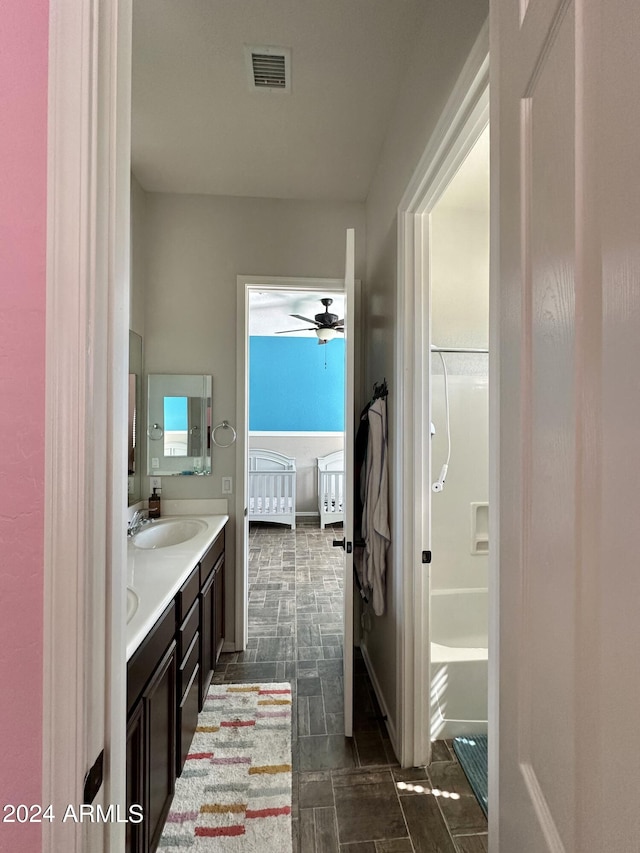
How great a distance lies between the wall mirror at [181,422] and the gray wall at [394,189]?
1.12 metres

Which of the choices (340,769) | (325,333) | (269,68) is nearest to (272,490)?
(325,333)

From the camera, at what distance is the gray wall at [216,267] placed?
107 inches

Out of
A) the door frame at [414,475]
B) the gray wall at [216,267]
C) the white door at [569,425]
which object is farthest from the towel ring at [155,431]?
the white door at [569,425]

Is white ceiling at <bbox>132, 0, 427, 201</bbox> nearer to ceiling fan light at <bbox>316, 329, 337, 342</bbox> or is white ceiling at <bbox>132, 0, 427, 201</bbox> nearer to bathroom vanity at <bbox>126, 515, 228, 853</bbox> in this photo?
ceiling fan light at <bbox>316, 329, 337, 342</bbox>

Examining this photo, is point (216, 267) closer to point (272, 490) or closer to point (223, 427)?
point (223, 427)

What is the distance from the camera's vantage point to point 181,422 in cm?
277

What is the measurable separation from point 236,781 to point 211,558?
945 mm

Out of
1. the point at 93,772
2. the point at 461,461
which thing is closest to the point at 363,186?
the point at 461,461

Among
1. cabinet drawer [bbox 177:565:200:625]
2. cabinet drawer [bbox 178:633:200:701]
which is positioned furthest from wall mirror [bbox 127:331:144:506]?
cabinet drawer [bbox 178:633:200:701]

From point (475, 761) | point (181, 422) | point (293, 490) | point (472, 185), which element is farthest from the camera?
point (293, 490)

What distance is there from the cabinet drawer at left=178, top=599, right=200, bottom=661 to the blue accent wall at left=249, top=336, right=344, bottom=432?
471 cm

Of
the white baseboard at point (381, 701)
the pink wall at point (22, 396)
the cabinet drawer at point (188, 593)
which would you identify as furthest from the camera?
the white baseboard at point (381, 701)

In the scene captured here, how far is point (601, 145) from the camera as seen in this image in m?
0.40

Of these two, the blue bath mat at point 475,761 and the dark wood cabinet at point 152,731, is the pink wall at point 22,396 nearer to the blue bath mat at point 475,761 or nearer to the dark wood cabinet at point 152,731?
the dark wood cabinet at point 152,731
